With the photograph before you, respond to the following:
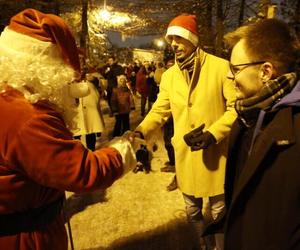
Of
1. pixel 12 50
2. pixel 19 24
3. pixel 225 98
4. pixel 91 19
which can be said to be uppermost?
pixel 91 19

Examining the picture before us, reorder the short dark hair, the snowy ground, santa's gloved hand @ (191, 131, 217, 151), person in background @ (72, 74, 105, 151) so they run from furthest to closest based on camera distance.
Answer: person in background @ (72, 74, 105, 151), the snowy ground, santa's gloved hand @ (191, 131, 217, 151), the short dark hair

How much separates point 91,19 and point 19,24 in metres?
17.6

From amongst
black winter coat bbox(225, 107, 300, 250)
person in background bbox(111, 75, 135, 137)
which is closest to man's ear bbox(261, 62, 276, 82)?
black winter coat bbox(225, 107, 300, 250)

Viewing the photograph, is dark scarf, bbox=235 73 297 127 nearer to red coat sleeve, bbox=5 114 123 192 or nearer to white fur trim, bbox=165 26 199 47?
red coat sleeve, bbox=5 114 123 192

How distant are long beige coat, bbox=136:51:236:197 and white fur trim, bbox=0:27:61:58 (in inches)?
54.7

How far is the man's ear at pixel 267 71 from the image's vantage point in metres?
1.74

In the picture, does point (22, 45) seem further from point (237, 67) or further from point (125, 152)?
point (237, 67)

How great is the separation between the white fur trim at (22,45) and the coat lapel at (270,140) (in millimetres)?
1096

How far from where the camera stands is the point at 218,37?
10242 mm

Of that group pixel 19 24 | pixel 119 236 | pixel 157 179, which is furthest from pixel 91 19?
pixel 19 24

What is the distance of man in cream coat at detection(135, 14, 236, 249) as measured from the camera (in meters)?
2.94

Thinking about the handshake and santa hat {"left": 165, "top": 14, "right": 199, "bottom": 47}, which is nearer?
the handshake

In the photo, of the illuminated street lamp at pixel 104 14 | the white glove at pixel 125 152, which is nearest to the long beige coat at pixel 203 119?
the white glove at pixel 125 152

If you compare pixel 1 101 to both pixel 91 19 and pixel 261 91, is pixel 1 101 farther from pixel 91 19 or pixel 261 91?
pixel 91 19
